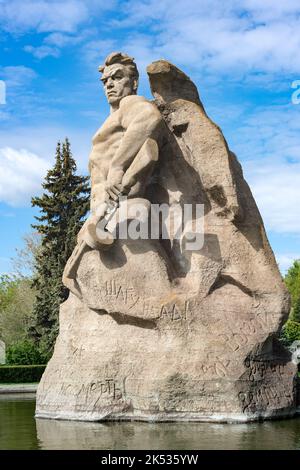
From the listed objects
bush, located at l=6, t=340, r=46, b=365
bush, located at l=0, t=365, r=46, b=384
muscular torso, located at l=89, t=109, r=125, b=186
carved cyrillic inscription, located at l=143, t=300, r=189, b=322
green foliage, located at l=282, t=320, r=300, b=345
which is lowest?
bush, located at l=0, t=365, r=46, b=384

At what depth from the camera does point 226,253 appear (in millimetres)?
9984

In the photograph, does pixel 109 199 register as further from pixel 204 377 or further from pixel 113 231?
pixel 204 377

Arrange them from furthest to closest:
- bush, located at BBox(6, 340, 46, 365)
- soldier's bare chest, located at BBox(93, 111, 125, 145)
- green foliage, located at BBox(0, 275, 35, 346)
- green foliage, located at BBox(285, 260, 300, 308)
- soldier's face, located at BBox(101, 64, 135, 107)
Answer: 1. green foliage, located at BBox(285, 260, 300, 308)
2. green foliage, located at BBox(0, 275, 35, 346)
3. bush, located at BBox(6, 340, 46, 365)
4. soldier's face, located at BBox(101, 64, 135, 107)
5. soldier's bare chest, located at BBox(93, 111, 125, 145)

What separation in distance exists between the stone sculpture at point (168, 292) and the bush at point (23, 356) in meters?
12.9

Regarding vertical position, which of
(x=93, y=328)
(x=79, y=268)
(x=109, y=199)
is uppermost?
(x=109, y=199)

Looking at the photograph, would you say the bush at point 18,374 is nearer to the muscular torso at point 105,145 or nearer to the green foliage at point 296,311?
the muscular torso at point 105,145

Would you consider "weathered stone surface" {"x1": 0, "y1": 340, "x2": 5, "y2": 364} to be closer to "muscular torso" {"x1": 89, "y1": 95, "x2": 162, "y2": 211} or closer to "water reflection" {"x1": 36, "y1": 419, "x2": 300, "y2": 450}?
"muscular torso" {"x1": 89, "y1": 95, "x2": 162, "y2": 211}

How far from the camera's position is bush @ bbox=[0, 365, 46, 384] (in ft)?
65.9

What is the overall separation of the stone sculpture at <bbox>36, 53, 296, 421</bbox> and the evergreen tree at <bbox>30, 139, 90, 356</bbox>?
15.8 meters

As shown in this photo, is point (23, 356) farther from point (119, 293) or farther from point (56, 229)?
point (119, 293)

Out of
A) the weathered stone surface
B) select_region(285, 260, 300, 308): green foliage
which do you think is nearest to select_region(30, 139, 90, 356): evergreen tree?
the weathered stone surface
